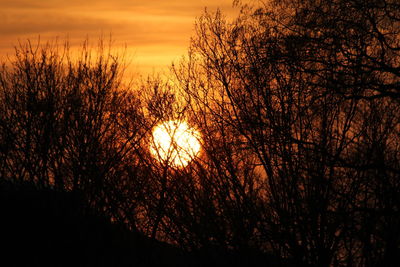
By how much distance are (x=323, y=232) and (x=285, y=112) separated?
142 inches

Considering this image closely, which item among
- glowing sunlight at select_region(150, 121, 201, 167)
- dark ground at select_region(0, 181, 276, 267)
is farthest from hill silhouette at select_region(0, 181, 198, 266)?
glowing sunlight at select_region(150, 121, 201, 167)

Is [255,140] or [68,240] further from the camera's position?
[68,240]

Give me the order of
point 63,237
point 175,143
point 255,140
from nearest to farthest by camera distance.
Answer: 1. point 255,140
2. point 63,237
3. point 175,143

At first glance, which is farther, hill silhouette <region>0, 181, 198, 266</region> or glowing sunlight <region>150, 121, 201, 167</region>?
glowing sunlight <region>150, 121, 201, 167</region>

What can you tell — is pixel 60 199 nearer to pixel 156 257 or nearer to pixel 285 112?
pixel 156 257

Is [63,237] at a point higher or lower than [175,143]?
lower

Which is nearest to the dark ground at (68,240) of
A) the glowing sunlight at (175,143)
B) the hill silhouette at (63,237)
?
the hill silhouette at (63,237)

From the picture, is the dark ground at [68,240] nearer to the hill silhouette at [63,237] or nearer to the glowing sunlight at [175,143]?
the hill silhouette at [63,237]

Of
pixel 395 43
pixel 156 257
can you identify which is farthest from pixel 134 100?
pixel 395 43

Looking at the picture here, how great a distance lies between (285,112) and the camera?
1526 cm

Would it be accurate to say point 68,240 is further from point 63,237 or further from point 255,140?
point 255,140

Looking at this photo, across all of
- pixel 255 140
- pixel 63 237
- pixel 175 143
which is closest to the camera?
pixel 255 140

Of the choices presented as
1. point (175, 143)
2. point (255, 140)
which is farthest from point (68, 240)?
point (255, 140)

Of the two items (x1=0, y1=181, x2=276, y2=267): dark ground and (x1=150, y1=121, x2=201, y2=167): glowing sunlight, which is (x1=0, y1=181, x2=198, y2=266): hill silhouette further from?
(x1=150, y1=121, x2=201, y2=167): glowing sunlight
